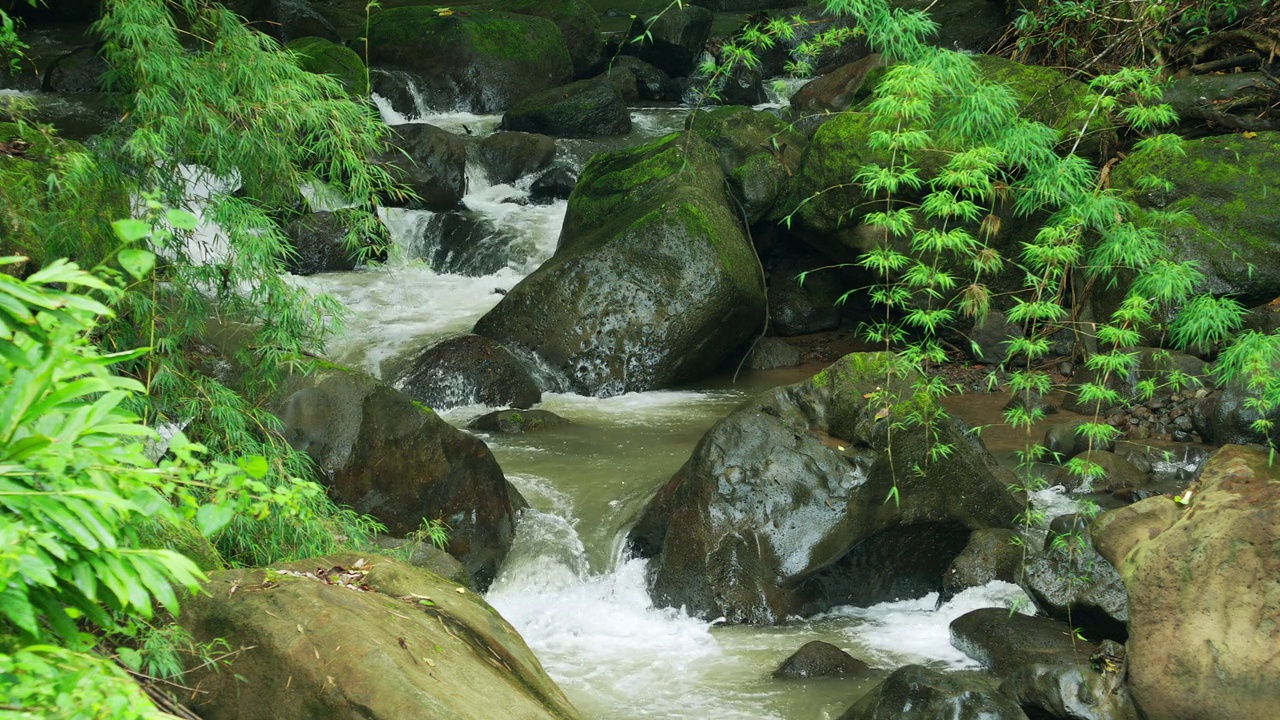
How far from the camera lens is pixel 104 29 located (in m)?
5.30

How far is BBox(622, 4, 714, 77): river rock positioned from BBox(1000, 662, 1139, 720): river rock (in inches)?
550

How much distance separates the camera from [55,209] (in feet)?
16.6

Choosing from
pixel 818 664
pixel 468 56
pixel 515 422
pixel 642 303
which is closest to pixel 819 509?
pixel 818 664

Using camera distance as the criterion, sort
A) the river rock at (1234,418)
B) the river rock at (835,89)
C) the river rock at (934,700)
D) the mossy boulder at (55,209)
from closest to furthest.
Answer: the mossy boulder at (55,209), the river rock at (934,700), the river rock at (1234,418), the river rock at (835,89)

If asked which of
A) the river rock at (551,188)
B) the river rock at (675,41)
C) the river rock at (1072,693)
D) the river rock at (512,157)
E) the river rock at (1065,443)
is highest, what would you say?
the river rock at (675,41)

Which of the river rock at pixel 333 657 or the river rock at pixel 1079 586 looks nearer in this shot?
the river rock at pixel 333 657

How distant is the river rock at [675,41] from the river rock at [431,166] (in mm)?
4743

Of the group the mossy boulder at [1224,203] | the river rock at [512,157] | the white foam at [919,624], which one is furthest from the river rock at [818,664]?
the river rock at [512,157]

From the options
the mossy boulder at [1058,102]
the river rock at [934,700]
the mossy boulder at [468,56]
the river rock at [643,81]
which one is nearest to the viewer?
the river rock at [934,700]

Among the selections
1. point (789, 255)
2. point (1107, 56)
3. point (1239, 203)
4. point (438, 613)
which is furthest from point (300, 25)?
point (438, 613)

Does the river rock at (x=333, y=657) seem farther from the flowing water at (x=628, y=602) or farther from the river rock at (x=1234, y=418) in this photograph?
the river rock at (x=1234, y=418)

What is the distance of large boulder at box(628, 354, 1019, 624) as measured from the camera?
22.9 feet

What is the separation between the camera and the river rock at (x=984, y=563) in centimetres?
698

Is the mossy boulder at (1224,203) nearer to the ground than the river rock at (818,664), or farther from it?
farther from it
